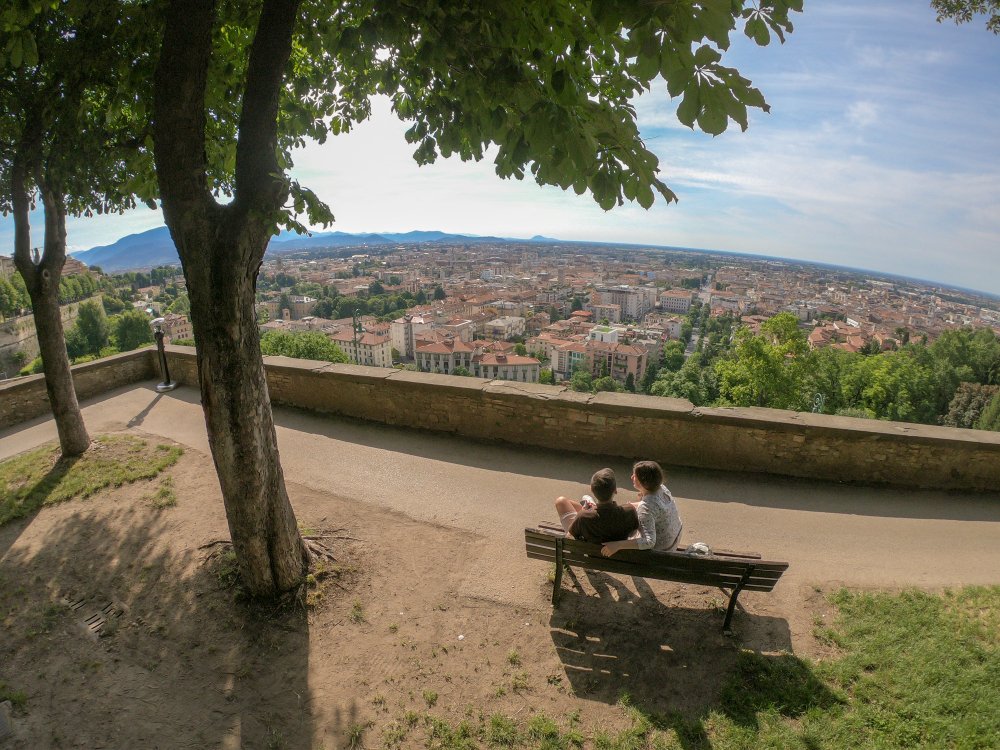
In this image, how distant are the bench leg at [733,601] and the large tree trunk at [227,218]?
10.7 feet

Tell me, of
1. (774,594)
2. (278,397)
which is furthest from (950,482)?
(278,397)

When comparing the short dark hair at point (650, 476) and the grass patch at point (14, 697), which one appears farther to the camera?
the short dark hair at point (650, 476)

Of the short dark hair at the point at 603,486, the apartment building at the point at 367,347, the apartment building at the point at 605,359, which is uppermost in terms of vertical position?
the short dark hair at the point at 603,486

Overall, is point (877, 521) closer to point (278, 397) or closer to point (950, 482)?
point (950, 482)

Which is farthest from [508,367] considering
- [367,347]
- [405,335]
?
[405,335]

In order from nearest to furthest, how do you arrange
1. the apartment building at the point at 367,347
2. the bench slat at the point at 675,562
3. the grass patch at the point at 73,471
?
the bench slat at the point at 675,562
the grass patch at the point at 73,471
the apartment building at the point at 367,347

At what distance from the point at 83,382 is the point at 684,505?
31.6ft

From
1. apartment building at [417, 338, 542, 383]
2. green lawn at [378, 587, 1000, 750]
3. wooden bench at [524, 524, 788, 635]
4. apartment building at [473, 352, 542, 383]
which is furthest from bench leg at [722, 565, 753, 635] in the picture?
apartment building at [417, 338, 542, 383]

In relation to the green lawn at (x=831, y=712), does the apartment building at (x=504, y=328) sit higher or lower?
lower

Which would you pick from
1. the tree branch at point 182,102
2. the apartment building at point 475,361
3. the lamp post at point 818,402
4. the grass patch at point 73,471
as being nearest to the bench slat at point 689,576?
the tree branch at point 182,102

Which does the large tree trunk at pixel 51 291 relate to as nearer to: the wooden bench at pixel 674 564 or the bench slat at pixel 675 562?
the wooden bench at pixel 674 564

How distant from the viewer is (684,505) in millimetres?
4945

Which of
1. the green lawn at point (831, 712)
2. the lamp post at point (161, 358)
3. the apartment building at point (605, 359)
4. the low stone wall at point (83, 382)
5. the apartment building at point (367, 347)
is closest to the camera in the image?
the green lawn at point (831, 712)

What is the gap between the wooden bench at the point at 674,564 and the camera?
317cm
